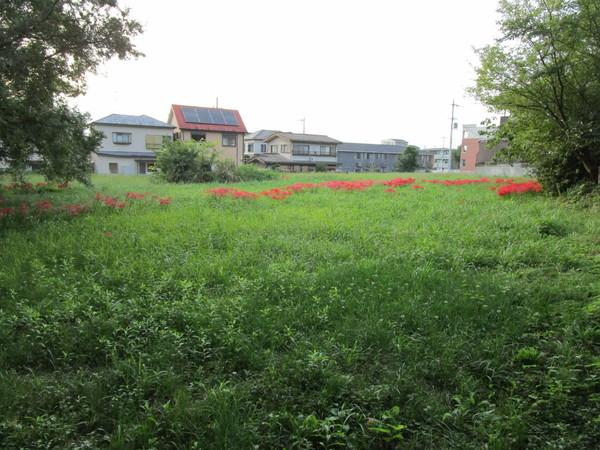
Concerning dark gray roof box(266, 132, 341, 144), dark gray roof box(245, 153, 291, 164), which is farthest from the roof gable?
dark gray roof box(266, 132, 341, 144)

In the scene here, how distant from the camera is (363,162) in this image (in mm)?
53969

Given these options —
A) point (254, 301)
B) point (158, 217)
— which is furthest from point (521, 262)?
point (158, 217)

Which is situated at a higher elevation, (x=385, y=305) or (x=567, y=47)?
(x=567, y=47)

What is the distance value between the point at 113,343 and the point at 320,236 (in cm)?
389

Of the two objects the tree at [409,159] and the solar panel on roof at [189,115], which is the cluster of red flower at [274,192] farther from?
the tree at [409,159]

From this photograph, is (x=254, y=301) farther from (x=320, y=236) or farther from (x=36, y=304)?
(x=320, y=236)

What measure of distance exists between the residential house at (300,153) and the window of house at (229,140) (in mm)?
6692

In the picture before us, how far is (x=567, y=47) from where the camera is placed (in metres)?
8.88

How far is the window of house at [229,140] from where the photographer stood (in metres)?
36.4

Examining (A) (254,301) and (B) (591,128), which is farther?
(B) (591,128)

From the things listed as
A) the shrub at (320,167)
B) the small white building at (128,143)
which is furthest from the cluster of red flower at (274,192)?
the shrub at (320,167)

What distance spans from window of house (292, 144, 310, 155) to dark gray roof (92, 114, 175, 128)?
14574mm

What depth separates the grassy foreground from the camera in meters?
2.15

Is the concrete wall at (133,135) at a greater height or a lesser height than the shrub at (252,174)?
greater
